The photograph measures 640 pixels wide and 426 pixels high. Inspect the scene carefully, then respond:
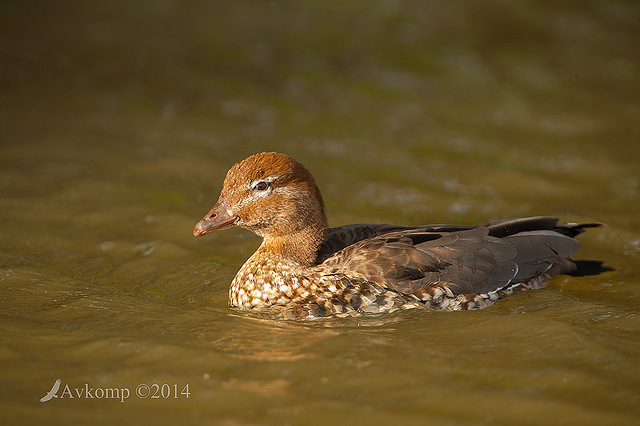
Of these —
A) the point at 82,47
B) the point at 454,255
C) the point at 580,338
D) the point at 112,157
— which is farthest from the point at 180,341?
the point at 82,47

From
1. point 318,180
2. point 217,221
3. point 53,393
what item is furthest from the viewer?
point 318,180

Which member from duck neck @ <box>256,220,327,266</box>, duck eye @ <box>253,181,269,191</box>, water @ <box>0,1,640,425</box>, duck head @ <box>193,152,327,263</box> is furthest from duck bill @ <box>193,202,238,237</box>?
water @ <box>0,1,640,425</box>

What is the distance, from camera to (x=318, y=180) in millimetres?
9117

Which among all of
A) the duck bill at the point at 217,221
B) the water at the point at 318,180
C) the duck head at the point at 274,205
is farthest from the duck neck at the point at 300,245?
the water at the point at 318,180

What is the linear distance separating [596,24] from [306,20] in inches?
231

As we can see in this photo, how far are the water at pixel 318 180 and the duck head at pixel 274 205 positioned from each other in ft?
2.32

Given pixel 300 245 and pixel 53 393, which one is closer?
pixel 53 393

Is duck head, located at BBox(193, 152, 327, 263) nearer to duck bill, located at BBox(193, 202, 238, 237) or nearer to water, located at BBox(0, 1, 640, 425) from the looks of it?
duck bill, located at BBox(193, 202, 238, 237)

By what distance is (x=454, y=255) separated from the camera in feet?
19.7

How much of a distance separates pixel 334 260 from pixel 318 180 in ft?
10.8

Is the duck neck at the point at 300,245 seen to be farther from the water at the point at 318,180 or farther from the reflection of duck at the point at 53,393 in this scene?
the reflection of duck at the point at 53,393

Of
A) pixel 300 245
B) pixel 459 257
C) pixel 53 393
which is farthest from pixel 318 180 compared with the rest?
pixel 53 393

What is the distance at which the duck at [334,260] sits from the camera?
18.9ft

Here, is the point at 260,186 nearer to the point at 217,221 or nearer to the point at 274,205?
the point at 274,205
